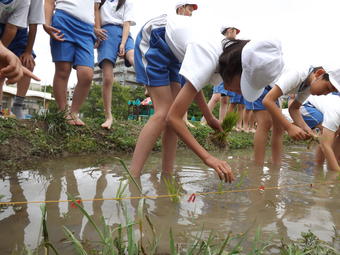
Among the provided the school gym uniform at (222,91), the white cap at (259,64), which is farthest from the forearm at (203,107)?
the school gym uniform at (222,91)

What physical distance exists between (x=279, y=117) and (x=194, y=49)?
1.16 metres

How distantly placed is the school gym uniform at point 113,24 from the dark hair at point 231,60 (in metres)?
2.20

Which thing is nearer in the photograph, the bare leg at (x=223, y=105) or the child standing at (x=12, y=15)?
the child standing at (x=12, y=15)

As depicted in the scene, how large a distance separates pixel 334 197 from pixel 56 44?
9.89ft

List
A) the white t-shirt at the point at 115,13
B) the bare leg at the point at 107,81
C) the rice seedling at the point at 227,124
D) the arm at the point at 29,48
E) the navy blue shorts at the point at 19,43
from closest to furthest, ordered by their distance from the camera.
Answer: the arm at the point at 29,48
the rice seedling at the point at 227,124
the navy blue shorts at the point at 19,43
the bare leg at the point at 107,81
the white t-shirt at the point at 115,13

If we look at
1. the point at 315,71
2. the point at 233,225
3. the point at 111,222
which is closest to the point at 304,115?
the point at 315,71

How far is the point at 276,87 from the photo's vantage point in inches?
116

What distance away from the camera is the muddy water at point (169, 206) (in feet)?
4.81

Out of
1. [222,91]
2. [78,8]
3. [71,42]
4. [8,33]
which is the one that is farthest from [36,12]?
[222,91]

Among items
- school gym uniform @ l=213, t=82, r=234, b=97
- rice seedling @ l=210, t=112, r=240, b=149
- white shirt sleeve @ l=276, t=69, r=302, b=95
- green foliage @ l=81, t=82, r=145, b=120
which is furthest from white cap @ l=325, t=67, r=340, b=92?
green foliage @ l=81, t=82, r=145, b=120

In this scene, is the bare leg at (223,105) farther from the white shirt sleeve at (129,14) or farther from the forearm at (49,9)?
the forearm at (49,9)

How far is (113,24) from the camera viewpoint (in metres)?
4.10

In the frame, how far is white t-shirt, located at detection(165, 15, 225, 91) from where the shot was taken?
6.53 ft

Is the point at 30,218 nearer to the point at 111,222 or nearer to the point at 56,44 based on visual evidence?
the point at 111,222
